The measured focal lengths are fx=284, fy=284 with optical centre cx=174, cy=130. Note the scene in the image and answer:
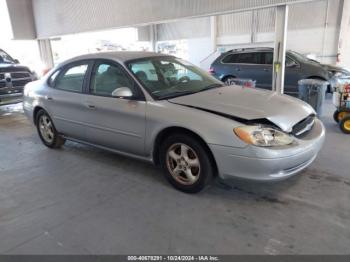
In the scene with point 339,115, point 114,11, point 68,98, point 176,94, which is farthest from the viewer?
point 114,11

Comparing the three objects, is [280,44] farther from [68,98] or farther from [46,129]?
[46,129]

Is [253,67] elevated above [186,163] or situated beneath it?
elevated above

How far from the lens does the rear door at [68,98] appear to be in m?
3.53

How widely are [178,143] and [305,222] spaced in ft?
4.18

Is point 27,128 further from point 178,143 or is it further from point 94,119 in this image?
point 178,143

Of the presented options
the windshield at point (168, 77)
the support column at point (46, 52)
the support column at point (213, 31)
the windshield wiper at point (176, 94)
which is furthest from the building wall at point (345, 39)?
the support column at point (46, 52)

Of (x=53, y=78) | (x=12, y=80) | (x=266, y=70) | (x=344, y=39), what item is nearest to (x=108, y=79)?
(x=53, y=78)

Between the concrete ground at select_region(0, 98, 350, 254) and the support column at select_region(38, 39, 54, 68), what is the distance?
31.1ft

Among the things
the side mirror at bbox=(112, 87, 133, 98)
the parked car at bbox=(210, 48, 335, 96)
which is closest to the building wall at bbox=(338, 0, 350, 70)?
the parked car at bbox=(210, 48, 335, 96)

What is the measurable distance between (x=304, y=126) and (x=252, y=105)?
0.56 meters

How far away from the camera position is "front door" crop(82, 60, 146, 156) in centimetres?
297

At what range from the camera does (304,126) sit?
2.74m

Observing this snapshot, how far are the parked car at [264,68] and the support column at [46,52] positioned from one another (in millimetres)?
7345

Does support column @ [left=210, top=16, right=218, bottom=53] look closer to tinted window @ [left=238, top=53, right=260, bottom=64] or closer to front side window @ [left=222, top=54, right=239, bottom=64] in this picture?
front side window @ [left=222, top=54, right=239, bottom=64]
